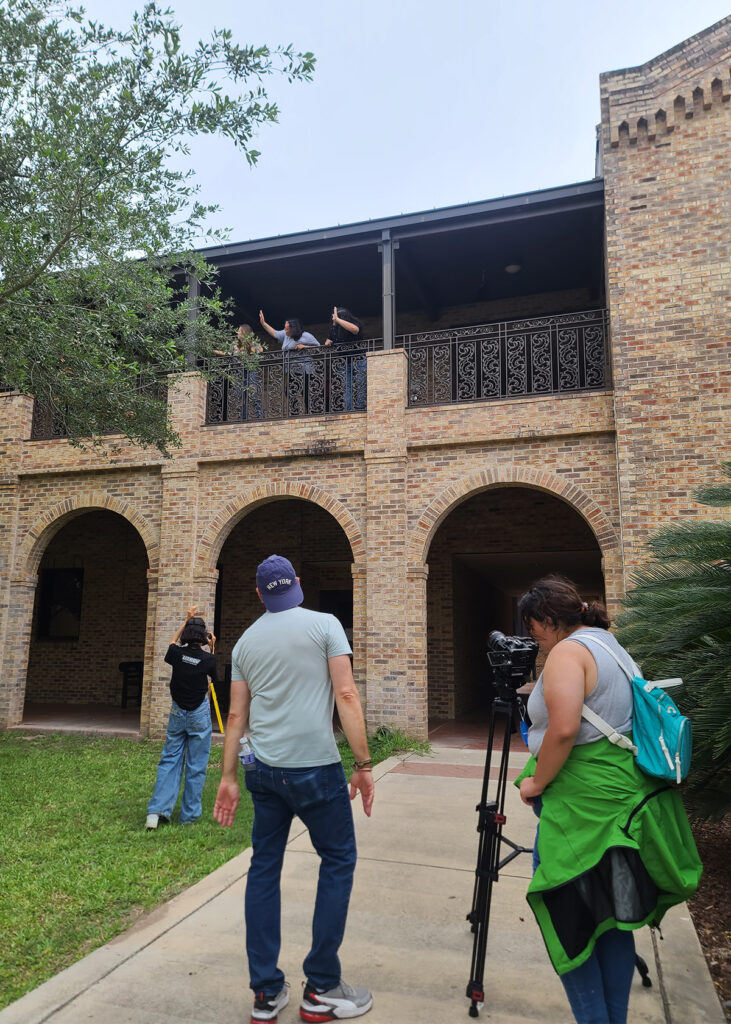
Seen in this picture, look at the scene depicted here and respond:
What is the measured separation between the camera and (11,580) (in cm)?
1165

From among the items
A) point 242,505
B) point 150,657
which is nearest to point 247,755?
point 242,505

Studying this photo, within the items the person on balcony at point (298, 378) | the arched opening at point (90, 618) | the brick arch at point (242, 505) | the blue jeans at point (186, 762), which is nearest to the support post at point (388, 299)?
the person on balcony at point (298, 378)

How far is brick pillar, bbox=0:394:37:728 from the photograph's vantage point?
1142 cm

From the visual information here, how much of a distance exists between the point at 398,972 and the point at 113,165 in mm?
7897

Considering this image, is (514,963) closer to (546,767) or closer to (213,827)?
(546,767)

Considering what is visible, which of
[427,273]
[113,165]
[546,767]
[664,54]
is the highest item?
[664,54]

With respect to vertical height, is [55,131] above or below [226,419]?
above

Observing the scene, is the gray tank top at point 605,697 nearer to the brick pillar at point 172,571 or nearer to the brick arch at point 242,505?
the brick arch at point 242,505

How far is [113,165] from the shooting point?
7.54m

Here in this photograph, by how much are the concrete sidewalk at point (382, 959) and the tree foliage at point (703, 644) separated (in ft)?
2.50

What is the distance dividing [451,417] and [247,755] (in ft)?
24.6

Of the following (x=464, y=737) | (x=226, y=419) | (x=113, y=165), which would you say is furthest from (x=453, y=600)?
(x=113, y=165)

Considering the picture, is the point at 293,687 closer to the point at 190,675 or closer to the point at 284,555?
the point at 190,675

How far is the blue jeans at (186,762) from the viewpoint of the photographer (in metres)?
5.64
